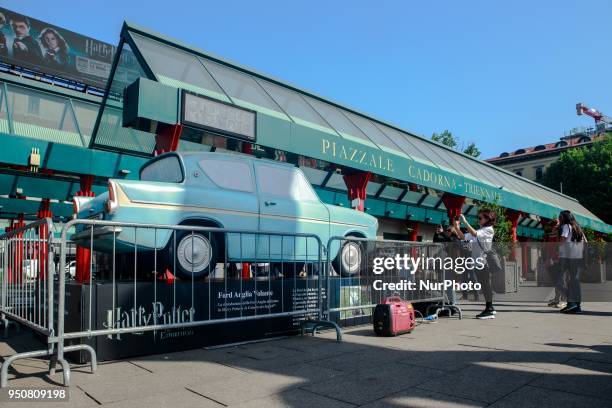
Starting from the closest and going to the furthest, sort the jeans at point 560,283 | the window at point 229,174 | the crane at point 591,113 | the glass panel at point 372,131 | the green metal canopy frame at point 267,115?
the window at point 229,174
the green metal canopy frame at point 267,115
the jeans at point 560,283
the glass panel at point 372,131
the crane at point 591,113

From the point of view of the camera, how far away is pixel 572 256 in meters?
9.30

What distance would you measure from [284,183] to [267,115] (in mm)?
2491

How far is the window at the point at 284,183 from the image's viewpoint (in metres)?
7.21

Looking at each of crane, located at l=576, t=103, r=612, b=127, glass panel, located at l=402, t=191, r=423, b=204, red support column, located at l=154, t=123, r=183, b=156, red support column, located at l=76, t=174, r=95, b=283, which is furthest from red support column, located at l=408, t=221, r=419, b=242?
crane, located at l=576, t=103, r=612, b=127

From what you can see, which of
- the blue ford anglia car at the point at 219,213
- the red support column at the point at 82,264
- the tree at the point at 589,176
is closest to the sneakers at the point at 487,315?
the blue ford anglia car at the point at 219,213

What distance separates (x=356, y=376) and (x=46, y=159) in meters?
10.2

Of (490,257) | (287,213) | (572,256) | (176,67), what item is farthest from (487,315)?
(176,67)

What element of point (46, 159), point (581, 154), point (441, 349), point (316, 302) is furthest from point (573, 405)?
point (581, 154)

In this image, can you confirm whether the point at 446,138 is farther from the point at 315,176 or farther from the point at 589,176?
the point at 315,176

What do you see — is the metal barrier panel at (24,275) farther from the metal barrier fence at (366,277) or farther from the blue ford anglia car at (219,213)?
the metal barrier fence at (366,277)

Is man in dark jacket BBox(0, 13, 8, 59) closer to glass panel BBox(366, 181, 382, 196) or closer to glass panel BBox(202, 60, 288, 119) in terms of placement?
glass panel BBox(366, 181, 382, 196)

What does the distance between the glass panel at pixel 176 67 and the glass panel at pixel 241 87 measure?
33cm

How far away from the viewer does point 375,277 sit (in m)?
7.30

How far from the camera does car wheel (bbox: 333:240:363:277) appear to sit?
7.22 m
